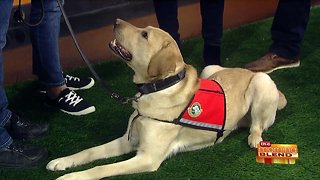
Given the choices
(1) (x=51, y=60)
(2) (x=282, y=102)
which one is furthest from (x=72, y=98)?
(2) (x=282, y=102)

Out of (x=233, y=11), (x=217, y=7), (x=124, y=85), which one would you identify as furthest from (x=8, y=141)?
(x=233, y=11)

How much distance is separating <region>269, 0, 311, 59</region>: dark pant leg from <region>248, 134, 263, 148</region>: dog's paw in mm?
1327

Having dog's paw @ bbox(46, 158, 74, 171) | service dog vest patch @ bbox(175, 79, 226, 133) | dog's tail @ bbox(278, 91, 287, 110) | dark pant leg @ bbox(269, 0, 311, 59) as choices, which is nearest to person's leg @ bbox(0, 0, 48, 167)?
dog's paw @ bbox(46, 158, 74, 171)

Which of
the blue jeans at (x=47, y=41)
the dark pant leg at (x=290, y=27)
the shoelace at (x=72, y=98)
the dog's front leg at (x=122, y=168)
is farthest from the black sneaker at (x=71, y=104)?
the dark pant leg at (x=290, y=27)

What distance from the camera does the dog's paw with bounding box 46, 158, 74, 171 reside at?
2865mm

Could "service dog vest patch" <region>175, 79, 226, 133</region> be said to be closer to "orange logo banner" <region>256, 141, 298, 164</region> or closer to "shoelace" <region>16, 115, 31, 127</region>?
"orange logo banner" <region>256, 141, 298, 164</region>

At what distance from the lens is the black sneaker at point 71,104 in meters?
3.53

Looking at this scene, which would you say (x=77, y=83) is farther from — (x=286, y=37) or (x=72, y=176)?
(x=286, y=37)

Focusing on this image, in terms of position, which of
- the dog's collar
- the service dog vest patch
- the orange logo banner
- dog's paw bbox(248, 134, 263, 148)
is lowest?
dog's paw bbox(248, 134, 263, 148)

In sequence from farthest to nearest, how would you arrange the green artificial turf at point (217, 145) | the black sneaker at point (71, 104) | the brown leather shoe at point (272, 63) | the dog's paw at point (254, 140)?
the brown leather shoe at point (272, 63) → the black sneaker at point (71, 104) → the dog's paw at point (254, 140) → the green artificial turf at point (217, 145)

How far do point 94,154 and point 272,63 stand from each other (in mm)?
1965

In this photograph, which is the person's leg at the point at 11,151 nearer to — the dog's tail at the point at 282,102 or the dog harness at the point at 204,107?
the dog harness at the point at 204,107

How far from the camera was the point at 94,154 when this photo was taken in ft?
9.66

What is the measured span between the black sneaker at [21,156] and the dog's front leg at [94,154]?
0.14 m
